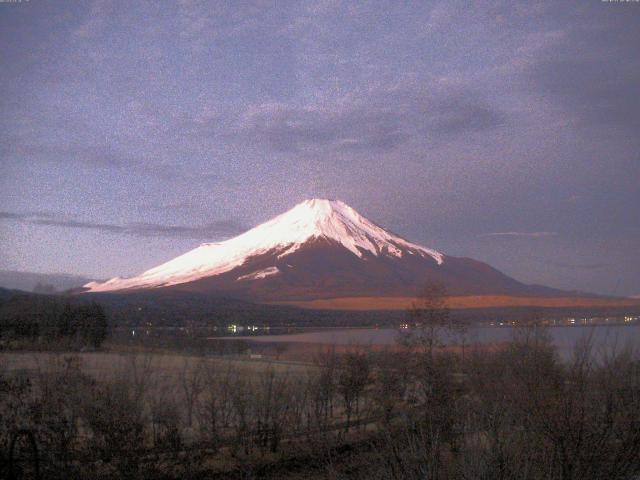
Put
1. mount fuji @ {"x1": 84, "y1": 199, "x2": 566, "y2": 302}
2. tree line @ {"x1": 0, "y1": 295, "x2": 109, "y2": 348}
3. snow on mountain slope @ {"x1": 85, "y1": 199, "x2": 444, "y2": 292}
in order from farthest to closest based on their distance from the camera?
1. snow on mountain slope @ {"x1": 85, "y1": 199, "x2": 444, "y2": 292}
2. mount fuji @ {"x1": 84, "y1": 199, "x2": 566, "y2": 302}
3. tree line @ {"x1": 0, "y1": 295, "x2": 109, "y2": 348}

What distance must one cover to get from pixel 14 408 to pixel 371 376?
30.0ft

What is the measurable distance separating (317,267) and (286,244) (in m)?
14.7

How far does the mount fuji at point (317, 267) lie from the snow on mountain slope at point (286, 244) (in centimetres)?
17

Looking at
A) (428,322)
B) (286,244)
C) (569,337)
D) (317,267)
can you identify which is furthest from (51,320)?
(286,244)

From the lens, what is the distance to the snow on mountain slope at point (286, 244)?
352ft

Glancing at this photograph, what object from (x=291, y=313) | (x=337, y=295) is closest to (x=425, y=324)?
(x=291, y=313)

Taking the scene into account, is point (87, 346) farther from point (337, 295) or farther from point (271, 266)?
point (271, 266)

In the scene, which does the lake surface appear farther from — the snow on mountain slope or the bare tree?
the snow on mountain slope

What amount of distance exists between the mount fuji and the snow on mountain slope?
0.54 ft

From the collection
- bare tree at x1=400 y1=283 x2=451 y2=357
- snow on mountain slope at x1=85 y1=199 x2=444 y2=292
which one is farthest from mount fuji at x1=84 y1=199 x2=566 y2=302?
bare tree at x1=400 y1=283 x2=451 y2=357

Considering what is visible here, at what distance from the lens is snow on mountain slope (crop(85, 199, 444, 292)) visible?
352 ft

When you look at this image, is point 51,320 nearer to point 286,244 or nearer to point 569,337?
point 569,337

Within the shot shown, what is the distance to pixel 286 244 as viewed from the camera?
11525cm

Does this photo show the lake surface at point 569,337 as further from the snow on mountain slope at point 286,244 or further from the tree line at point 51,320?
the snow on mountain slope at point 286,244
